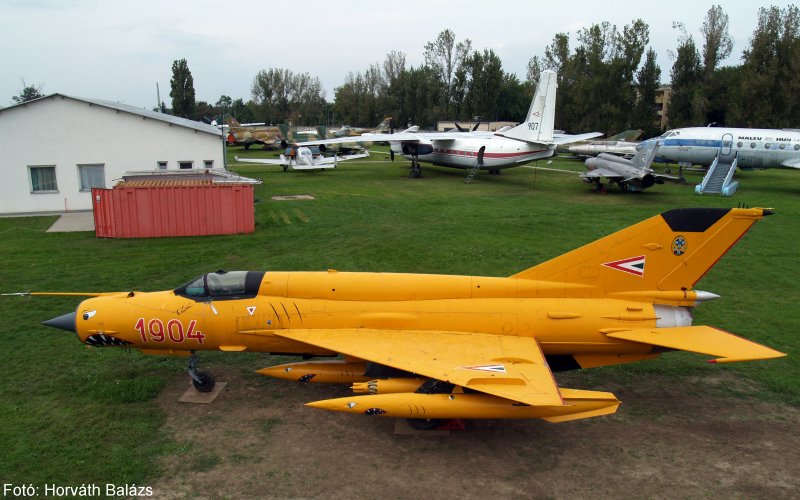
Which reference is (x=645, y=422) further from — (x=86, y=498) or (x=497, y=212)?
(x=497, y=212)

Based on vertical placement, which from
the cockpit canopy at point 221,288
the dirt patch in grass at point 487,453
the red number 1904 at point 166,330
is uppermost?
the cockpit canopy at point 221,288

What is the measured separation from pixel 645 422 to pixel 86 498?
29.3ft

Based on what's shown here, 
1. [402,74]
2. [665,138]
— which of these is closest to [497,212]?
[665,138]

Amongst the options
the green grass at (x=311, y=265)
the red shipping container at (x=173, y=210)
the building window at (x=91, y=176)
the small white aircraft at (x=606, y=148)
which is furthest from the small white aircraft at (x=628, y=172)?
the building window at (x=91, y=176)

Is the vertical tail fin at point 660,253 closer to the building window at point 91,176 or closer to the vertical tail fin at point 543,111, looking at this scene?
the building window at point 91,176

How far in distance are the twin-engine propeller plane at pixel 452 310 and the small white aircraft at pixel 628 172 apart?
25.1m

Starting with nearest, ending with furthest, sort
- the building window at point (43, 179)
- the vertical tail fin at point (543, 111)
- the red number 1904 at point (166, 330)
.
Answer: the red number 1904 at point (166, 330), the building window at point (43, 179), the vertical tail fin at point (543, 111)

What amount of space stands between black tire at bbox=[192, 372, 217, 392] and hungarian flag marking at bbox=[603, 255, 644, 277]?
795cm

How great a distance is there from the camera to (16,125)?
2638cm

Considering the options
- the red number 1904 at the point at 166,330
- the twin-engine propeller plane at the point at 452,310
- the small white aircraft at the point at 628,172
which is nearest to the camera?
the twin-engine propeller plane at the point at 452,310

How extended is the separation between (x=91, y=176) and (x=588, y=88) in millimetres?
55125

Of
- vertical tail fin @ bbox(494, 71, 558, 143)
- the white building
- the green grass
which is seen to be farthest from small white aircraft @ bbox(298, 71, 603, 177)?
the white building

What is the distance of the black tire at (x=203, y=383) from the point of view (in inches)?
418

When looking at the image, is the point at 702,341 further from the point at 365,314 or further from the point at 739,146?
the point at 739,146
